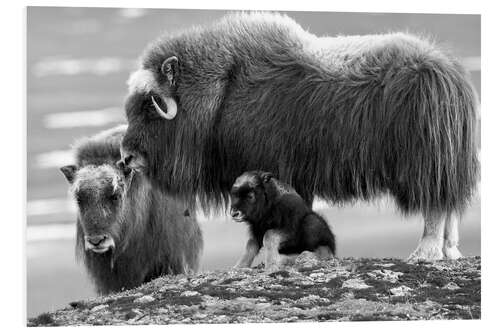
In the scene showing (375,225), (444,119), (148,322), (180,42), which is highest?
(180,42)

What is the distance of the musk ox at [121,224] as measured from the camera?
20.4ft

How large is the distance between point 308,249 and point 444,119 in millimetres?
968

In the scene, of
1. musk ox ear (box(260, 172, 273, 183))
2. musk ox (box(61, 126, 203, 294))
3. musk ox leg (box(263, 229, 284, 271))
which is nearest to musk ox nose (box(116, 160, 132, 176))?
musk ox (box(61, 126, 203, 294))

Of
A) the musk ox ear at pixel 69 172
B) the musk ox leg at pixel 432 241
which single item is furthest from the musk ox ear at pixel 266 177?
the musk ox ear at pixel 69 172

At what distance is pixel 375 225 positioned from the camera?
6215 mm

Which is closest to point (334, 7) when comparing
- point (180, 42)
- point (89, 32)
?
point (180, 42)

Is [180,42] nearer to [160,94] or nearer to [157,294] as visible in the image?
[160,94]

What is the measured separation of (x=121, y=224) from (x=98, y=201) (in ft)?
0.71

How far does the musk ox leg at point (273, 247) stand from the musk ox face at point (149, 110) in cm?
84

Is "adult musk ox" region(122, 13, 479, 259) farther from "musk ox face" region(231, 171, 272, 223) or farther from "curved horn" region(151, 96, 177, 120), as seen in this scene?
"musk ox face" region(231, 171, 272, 223)

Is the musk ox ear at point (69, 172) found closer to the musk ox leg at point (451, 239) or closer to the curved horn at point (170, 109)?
the curved horn at point (170, 109)

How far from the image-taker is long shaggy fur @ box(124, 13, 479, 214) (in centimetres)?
593

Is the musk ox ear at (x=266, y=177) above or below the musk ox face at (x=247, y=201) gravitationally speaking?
above

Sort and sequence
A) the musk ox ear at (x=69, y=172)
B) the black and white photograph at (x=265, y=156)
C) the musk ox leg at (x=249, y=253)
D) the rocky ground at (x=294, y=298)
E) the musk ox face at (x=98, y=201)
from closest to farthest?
the rocky ground at (x=294, y=298) → the black and white photograph at (x=265, y=156) → the musk ox leg at (x=249, y=253) → the musk ox face at (x=98, y=201) → the musk ox ear at (x=69, y=172)
